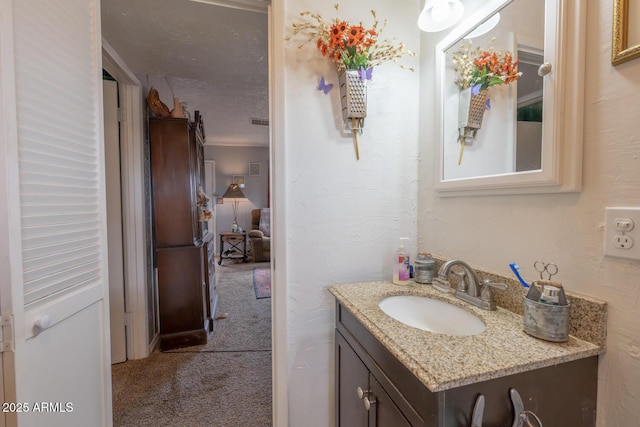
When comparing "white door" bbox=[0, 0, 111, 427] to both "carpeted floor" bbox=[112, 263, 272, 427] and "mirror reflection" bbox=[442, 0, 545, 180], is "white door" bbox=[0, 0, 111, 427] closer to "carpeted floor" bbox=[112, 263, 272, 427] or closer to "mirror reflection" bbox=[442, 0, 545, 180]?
"carpeted floor" bbox=[112, 263, 272, 427]

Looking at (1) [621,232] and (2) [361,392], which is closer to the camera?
(1) [621,232]

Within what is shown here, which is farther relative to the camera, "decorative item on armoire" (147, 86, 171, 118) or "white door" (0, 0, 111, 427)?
"decorative item on armoire" (147, 86, 171, 118)

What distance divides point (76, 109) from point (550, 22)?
1600 mm

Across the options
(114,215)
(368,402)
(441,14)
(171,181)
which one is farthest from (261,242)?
(441,14)

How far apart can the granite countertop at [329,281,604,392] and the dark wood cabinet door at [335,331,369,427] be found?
231 millimetres

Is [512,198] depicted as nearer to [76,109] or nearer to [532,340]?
[532,340]

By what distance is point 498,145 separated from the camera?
94 cm

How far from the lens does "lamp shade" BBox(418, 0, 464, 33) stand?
1.04 metres

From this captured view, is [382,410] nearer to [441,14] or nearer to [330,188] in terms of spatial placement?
[330,188]

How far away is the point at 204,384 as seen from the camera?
1.78m

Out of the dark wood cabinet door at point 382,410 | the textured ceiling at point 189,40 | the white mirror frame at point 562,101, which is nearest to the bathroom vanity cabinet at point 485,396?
the dark wood cabinet door at point 382,410

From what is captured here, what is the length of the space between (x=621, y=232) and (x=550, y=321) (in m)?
0.26

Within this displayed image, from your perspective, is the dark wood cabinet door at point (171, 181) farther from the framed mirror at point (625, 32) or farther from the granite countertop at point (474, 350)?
the framed mirror at point (625, 32)

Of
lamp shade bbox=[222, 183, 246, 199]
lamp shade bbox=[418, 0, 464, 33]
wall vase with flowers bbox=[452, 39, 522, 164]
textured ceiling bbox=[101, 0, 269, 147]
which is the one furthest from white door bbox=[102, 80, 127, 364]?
lamp shade bbox=[222, 183, 246, 199]
